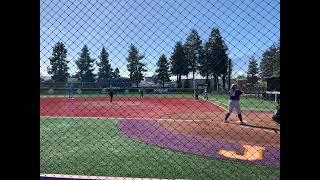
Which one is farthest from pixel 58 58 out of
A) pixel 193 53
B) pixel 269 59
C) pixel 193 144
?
pixel 269 59

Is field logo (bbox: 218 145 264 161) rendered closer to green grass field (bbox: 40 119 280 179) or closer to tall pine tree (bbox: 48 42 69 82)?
green grass field (bbox: 40 119 280 179)

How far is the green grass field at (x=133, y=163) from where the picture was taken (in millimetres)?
5719

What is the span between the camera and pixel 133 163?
637cm

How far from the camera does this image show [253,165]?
6.28m

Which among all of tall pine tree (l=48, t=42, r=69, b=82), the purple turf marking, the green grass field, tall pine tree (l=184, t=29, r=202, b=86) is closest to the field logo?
the purple turf marking

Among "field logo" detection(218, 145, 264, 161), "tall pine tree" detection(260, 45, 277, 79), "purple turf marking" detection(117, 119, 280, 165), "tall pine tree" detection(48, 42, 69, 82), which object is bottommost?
"field logo" detection(218, 145, 264, 161)

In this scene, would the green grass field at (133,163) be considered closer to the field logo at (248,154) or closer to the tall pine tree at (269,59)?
the field logo at (248,154)

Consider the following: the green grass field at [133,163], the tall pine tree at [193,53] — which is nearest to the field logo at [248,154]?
the green grass field at [133,163]

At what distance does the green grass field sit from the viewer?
572cm

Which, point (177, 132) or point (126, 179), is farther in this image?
point (177, 132)

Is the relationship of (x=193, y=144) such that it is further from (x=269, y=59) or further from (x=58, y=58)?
(x=269, y=59)

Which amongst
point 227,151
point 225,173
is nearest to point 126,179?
point 225,173
